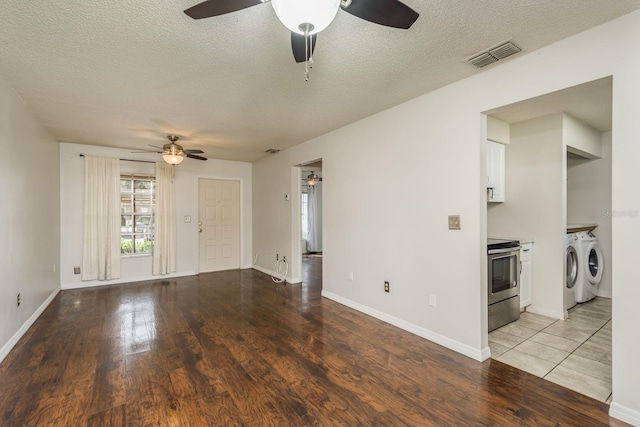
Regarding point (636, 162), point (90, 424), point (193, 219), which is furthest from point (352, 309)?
point (193, 219)

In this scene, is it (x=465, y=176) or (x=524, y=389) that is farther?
(x=465, y=176)

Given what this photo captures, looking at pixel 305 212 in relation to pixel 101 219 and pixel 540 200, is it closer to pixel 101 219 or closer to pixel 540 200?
pixel 101 219

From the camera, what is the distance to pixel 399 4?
4.43ft

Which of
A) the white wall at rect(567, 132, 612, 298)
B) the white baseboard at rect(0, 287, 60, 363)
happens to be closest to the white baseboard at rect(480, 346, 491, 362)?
the white wall at rect(567, 132, 612, 298)

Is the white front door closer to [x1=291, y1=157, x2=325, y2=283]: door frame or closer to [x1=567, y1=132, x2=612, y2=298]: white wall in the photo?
[x1=291, y1=157, x2=325, y2=283]: door frame

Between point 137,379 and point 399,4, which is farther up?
point 399,4

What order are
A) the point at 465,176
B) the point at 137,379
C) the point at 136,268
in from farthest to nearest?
1. the point at 136,268
2. the point at 465,176
3. the point at 137,379

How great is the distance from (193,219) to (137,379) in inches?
166

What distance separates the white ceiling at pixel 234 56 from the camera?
5.81ft

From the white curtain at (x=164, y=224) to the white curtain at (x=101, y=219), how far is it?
0.62m

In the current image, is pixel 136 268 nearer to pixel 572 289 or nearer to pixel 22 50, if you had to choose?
pixel 22 50

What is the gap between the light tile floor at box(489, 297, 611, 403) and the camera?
222cm

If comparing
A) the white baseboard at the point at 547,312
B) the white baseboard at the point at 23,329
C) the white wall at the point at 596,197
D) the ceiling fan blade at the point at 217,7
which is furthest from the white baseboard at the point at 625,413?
the white baseboard at the point at 23,329

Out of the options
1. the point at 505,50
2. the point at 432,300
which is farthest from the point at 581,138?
the point at 432,300
